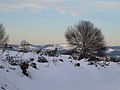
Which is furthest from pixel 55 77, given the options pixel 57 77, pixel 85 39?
pixel 85 39

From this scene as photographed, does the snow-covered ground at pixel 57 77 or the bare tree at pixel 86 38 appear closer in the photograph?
the snow-covered ground at pixel 57 77

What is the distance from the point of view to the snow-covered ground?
6.03 m

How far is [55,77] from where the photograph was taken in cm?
787

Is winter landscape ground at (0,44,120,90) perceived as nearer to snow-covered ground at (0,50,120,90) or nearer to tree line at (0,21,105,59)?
snow-covered ground at (0,50,120,90)

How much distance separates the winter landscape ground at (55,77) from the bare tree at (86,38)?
27.8m

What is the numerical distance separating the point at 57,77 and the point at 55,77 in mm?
132

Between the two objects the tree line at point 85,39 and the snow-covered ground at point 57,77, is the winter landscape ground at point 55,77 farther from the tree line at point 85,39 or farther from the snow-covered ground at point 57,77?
the tree line at point 85,39

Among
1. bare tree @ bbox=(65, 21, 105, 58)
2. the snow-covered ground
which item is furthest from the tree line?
the snow-covered ground

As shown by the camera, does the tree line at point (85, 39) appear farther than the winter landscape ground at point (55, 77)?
Yes

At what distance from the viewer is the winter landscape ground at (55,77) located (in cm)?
605

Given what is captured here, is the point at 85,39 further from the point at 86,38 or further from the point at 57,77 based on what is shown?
the point at 57,77

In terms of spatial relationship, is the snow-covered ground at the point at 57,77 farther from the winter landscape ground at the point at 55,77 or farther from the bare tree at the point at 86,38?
the bare tree at the point at 86,38

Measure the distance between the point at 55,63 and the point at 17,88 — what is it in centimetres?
398

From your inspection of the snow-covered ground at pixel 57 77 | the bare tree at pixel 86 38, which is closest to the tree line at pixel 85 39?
the bare tree at pixel 86 38
